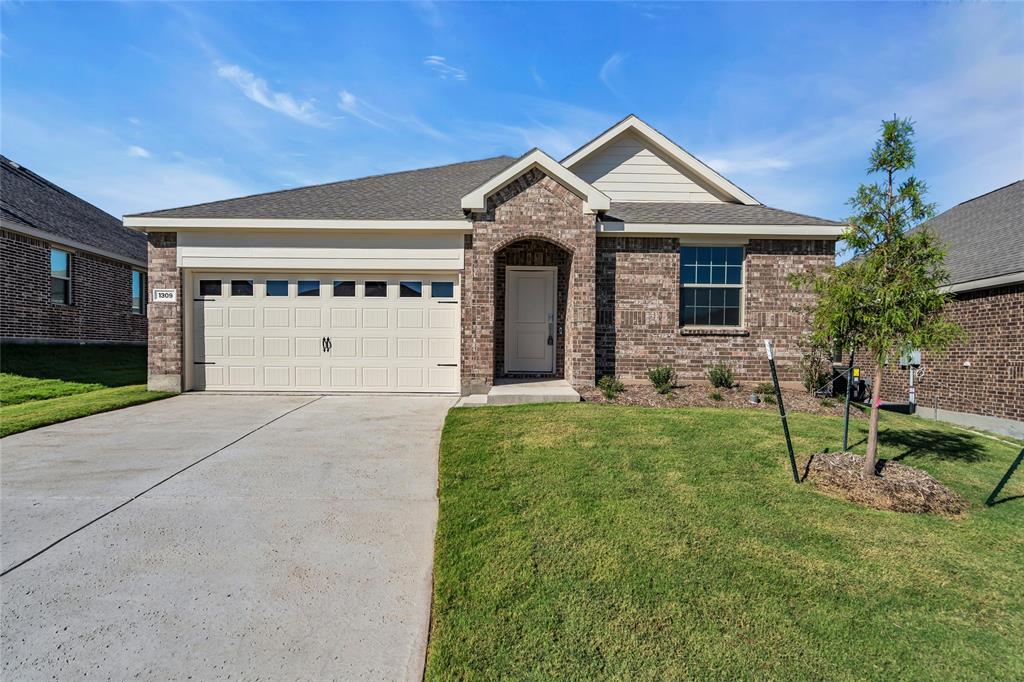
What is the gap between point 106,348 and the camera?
15.1 metres

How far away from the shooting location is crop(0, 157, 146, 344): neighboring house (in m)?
12.8

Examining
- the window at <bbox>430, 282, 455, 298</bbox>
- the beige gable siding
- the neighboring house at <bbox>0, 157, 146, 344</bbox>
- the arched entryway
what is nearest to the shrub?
the arched entryway

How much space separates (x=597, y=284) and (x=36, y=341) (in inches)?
642

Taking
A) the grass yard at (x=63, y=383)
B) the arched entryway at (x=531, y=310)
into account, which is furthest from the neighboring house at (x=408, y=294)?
the grass yard at (x=63, y=383)

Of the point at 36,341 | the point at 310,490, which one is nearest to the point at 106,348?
the point at 36,341

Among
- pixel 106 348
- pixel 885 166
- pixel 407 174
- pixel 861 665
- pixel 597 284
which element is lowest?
pixel 861 665

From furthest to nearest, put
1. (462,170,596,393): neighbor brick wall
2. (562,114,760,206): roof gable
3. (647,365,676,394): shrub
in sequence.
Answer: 1. (562,114,760,206): roof gable
2. (462,170,596,393): neighbor brick wall
3. (647,365,676,394): shrub

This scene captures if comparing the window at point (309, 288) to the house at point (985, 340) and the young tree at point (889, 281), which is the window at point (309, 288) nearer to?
the young tree at point (889, 281)

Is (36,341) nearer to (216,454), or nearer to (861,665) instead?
(216,454)

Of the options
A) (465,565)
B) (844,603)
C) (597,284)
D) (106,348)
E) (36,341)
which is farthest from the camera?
(106,348)

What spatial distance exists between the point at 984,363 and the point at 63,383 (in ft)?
67.1

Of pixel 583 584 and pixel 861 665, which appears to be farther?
pixel 583 584

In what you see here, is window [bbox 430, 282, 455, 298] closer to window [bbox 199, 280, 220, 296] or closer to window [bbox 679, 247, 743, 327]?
window [bbox 199, 280, 220, 296]

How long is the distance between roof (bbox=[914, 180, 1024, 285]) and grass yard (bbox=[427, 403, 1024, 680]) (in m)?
6.65
